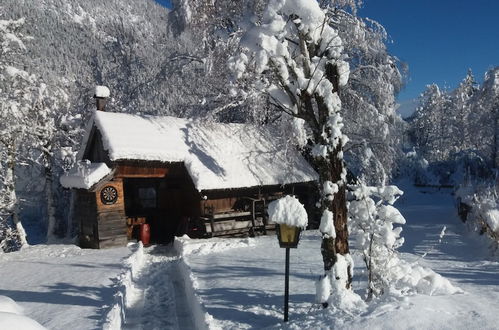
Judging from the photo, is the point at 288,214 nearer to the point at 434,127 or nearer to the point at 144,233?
the point at 144,233

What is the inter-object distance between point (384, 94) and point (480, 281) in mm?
7972

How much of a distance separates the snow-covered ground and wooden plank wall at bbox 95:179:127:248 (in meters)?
0.73

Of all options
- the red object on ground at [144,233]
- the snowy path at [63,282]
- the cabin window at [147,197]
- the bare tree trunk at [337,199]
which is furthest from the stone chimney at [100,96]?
the bare tree trunk at [337,199]

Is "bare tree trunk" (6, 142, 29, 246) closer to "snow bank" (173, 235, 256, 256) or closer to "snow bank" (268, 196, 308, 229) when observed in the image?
"snow bank" (173, 235, 256, 256)

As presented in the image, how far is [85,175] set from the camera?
44.7 feet

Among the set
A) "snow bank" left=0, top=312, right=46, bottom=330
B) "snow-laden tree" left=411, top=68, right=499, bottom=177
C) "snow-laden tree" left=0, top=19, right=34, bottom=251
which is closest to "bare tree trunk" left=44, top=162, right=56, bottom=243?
"snow-laden tree" left=0, top=19, right=34, bottom=251

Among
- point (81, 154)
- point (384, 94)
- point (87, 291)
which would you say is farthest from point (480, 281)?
point (81, 154)

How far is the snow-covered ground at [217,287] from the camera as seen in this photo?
562 centimetres

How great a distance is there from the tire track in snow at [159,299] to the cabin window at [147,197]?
4788 millimetres

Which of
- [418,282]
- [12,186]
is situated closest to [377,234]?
[418,282]

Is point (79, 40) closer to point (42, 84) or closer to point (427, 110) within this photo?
point (427, 110)

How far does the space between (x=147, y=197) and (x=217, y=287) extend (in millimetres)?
9652

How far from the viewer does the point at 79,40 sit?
312 feet

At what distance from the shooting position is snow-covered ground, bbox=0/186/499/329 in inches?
221
